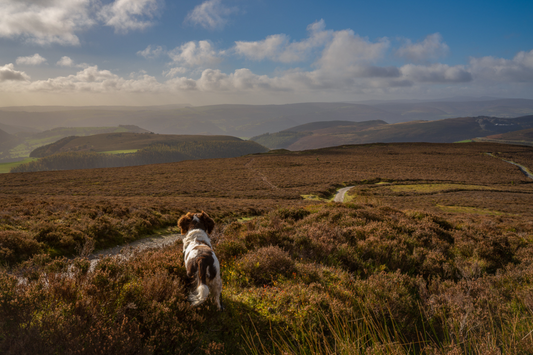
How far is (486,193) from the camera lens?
1281 inches

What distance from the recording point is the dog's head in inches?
196

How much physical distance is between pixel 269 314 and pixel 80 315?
7.38 feet

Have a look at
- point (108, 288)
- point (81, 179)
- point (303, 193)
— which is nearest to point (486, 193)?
point (303, 193)

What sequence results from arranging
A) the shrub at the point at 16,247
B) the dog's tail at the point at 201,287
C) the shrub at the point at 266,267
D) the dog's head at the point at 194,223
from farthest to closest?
the shrub at the point at 16,247, the dog's head at the point at 194,223, the shrub at the point at 266,267, the dog's tail at the point at 201,287

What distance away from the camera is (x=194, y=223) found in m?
4.98

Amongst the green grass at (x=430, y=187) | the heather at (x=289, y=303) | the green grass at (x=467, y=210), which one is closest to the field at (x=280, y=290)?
the heather at (x=289, y=303)

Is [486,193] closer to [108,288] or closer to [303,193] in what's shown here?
[303,193]

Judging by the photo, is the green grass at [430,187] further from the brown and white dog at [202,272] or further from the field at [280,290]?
the brown and white dog at [202,272]

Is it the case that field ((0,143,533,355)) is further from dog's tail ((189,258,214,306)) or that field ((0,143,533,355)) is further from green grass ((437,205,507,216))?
green grass ((437,205,507,216))

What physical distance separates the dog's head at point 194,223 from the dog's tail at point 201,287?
155cm

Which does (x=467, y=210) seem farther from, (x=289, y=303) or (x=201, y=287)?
(x=201, y=287)

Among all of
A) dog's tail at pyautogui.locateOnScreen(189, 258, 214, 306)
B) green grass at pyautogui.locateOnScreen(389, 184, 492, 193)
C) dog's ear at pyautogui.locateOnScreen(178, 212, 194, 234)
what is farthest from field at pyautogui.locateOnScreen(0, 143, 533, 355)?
green grass at pyautogui.locateOnScreen(389, 184, 492, 193)

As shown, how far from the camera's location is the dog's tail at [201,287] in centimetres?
324

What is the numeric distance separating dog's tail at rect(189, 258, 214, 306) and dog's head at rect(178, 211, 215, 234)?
1553mm
